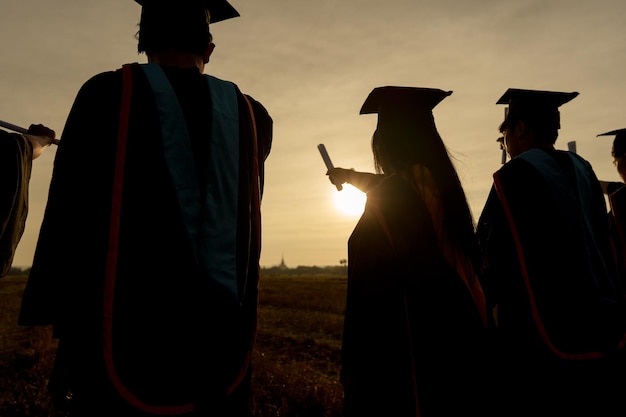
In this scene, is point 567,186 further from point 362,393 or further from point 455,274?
point 362,393

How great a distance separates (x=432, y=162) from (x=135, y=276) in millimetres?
1713

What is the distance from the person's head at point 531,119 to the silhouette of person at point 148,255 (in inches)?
93.5

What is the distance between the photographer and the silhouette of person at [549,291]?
2.41 metres

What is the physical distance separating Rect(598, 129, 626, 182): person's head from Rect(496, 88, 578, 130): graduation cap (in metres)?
1.50

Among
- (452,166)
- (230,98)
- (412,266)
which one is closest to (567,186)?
(452,166)

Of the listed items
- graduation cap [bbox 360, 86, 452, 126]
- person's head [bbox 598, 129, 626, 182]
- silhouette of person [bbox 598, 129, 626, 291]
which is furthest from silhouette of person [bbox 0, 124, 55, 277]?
person's head [bbox 598, 129, 626, 182]

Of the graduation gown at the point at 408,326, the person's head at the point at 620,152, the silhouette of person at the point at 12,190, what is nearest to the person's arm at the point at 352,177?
the graduation gown at the point at 408,326

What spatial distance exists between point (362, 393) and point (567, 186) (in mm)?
1853

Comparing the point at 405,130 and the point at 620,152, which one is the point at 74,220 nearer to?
the point at 405,130

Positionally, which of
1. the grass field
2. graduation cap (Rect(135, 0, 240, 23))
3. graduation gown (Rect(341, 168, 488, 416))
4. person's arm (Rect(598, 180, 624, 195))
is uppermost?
graduation cap (Rect(135, 0, 240, 23))

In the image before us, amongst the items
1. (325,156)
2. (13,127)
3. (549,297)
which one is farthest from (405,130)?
(13,127)

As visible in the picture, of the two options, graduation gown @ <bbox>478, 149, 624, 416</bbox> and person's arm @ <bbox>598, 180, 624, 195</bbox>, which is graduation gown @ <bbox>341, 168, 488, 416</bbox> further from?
person's arm @ <bbox>598, 180, 624, 195</bbox>

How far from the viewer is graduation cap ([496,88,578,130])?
3131 millimetres

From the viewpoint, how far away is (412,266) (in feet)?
7.10
